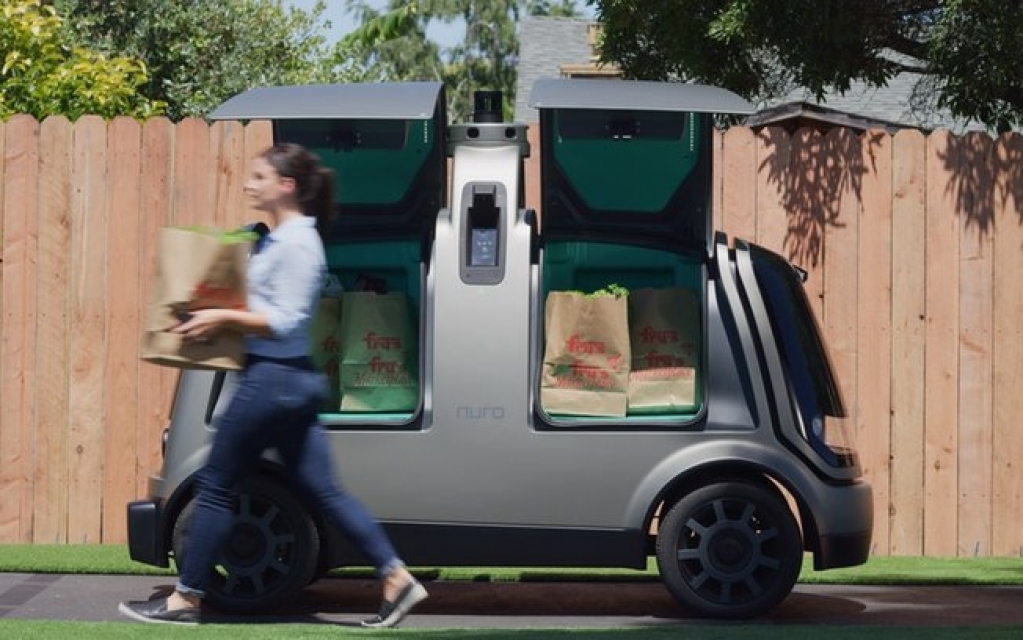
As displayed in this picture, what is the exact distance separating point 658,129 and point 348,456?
6.89 feet

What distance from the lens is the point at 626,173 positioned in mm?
9336

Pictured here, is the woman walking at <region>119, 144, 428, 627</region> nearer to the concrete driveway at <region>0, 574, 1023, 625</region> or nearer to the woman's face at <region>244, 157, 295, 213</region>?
the woman's face at <region>244, 157, 295, 213</region>

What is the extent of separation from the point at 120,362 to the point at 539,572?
8.59ft

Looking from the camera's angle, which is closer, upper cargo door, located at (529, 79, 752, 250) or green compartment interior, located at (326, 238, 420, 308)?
upper cargo door, located at (529, 79, 752, 250)

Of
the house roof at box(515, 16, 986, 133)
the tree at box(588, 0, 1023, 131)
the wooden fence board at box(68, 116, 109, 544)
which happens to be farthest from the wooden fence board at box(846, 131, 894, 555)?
the wooden fence board at box(68, 116, 109, 544)

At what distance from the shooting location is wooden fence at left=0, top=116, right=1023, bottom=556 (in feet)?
35.8

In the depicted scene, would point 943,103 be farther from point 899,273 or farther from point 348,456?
point 348,456

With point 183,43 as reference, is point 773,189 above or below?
below

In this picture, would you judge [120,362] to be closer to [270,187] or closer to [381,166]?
[381,166]

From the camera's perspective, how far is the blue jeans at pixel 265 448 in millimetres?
7027

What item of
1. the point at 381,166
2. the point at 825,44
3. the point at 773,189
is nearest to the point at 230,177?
the point at 381,166

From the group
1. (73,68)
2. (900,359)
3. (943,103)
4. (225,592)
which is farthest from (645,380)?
(73,68)

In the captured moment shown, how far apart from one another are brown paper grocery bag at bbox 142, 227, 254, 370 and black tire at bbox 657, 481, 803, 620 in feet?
7.28

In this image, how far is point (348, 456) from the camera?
27.6 feet
